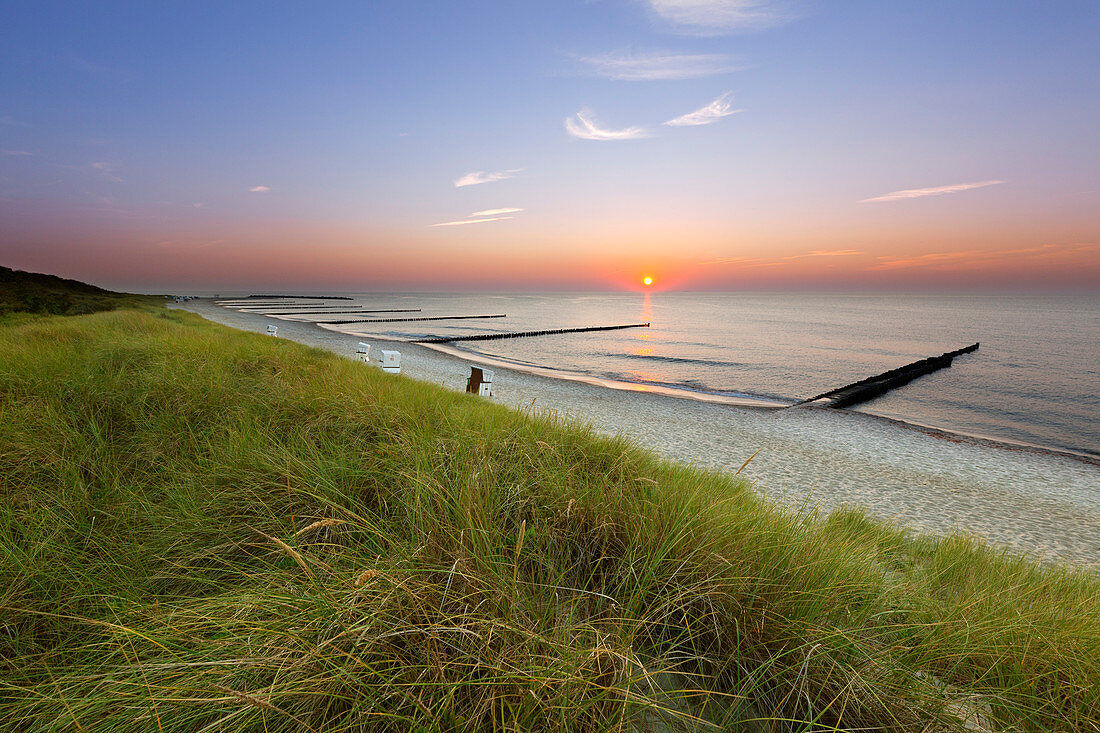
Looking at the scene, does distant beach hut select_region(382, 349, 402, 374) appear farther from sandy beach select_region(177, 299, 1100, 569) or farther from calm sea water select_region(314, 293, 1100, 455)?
calm sea water select_region(314, 293, 1100, 455)

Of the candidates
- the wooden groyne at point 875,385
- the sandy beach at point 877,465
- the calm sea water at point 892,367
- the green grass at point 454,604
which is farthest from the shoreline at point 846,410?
the green grass at point 454,604

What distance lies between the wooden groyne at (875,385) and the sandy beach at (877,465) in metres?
2.43

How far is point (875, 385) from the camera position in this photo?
2111cm

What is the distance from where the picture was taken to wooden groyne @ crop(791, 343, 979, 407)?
1802 centimetres

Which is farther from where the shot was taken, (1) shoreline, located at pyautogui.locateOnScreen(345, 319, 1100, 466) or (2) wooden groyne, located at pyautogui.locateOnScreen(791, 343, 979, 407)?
(2) wooden groyne, located at pyautogui.locateOnScreen(791, 343, 979, 407)

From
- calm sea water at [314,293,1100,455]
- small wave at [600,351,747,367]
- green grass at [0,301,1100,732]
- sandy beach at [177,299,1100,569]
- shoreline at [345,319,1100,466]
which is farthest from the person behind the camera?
small wave at [600,351,747,367]

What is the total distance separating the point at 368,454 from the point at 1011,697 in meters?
3.73

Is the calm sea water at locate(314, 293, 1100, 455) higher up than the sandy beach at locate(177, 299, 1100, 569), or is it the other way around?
the sandy beach at locate(177, 299, 1100, 569)

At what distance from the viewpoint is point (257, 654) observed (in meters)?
1.49

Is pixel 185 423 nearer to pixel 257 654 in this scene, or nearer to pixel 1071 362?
pixel 257 654

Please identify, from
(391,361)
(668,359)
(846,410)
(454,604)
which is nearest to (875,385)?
(846,410)

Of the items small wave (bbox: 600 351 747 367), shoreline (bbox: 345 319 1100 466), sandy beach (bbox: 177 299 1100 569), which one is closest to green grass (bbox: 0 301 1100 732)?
sandy beach (bbox: 177 299 1100 569)

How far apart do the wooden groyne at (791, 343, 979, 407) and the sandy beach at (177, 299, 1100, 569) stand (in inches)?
95.6

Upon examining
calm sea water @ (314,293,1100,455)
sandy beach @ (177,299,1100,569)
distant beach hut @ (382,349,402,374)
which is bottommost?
calm sea water @ (314,293,1100,455)
